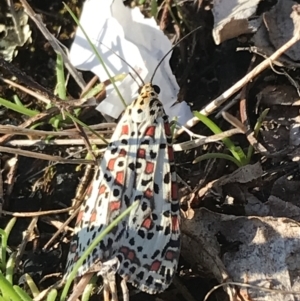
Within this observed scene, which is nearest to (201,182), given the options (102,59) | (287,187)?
(287,187)

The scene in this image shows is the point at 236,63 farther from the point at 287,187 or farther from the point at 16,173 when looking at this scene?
the point at 16,173

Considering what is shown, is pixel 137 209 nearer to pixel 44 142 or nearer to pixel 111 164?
pixel 111 164

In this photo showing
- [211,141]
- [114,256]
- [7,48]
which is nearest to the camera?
[114,256]

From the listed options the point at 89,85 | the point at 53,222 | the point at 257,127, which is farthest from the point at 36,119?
the point at 257,127

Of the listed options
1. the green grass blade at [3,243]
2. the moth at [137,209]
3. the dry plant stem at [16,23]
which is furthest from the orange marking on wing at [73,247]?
the dry plant stem at [16,23]

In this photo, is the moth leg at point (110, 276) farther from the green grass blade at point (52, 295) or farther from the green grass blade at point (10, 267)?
the green grass blade at point (10, 267)

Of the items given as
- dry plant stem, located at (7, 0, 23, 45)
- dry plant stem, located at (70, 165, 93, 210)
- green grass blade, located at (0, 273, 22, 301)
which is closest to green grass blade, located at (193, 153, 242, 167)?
dry plant stem, located at (70, 165, 93, 210)
